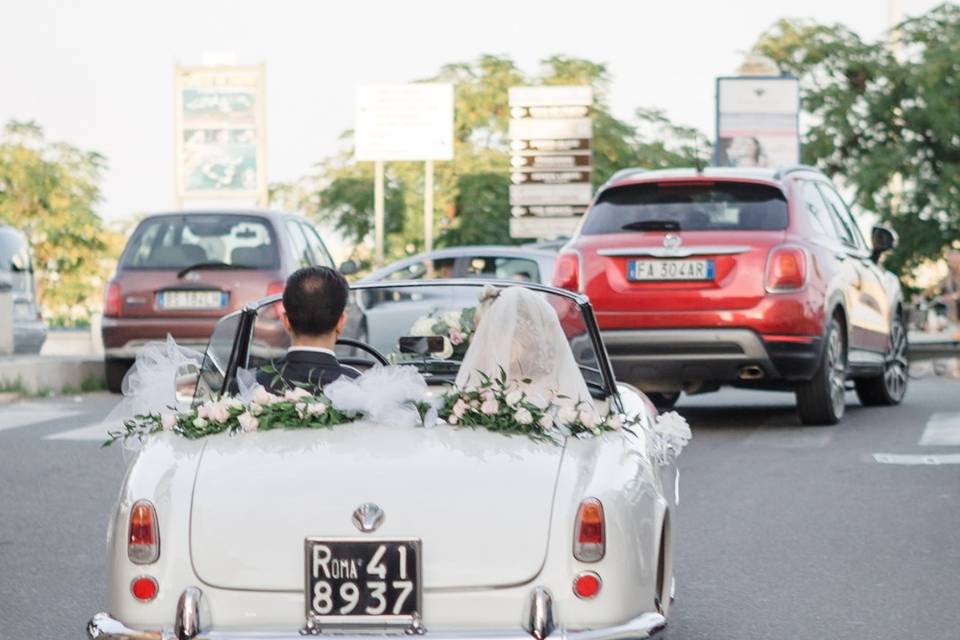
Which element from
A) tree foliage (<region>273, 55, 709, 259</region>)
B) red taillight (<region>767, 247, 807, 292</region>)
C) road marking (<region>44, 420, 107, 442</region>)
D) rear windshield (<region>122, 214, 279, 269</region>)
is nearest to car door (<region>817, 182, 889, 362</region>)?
red taillight (<region>767, 247, 807, 292</region>)

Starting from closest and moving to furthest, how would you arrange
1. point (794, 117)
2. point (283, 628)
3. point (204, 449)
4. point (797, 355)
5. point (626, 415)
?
point (283, 628), point (204, 449), point (626, 415), point (797, 355), point (794, 117)

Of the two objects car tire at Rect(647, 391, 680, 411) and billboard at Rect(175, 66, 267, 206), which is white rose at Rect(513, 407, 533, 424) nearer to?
car tire at Rect(647, 391, 680, 411)

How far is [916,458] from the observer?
11.7 metres

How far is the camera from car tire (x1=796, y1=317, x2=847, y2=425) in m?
13.3

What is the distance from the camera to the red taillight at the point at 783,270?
1280 centimetres

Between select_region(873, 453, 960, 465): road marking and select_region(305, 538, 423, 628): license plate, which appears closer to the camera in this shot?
select_region(305, 538, 423, 628): license plate

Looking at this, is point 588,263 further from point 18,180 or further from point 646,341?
point 18,180

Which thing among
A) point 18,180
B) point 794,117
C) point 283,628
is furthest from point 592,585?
point 18,180

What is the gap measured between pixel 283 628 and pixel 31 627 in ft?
7.25

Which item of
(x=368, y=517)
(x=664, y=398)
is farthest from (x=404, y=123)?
(x=368, y=517)

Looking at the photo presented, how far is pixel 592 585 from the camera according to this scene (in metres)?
4.79

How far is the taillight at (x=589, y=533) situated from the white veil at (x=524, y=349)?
0.81 metres

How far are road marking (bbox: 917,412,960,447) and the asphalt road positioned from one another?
1 cm

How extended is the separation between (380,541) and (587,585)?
20.4 inches
